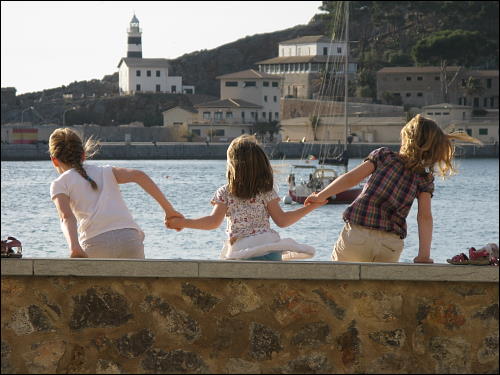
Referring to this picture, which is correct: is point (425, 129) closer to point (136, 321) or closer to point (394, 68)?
point (136, 321)

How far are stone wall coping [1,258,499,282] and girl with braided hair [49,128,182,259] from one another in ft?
1.39

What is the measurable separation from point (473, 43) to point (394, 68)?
24.9 ft

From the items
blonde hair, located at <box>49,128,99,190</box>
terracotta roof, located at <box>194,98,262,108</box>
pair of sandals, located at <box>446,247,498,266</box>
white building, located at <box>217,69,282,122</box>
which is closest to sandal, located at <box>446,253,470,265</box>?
pair of sandals, located at <box>446,247,498,266</box>

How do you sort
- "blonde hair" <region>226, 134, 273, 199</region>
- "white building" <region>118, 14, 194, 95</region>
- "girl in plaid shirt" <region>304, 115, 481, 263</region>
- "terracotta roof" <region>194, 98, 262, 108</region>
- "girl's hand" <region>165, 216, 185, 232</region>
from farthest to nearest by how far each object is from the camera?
"white building" <region>118, 14, 194, 95</region> → "terracotta roof" <region>194, 98, 262, 108</region> → "girl's hand" <region>165, 216, 185, 232</region> → "girl in plaid shirt" <region>304, 115, 481, 263</region> → "blonde hair" <region>226, 134, 273, 199</region>

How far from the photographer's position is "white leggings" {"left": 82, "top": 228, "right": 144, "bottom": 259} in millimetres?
5777

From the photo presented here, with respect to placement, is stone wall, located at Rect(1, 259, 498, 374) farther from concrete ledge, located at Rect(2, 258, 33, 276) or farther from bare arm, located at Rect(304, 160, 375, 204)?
bare arm, located at Rect(304, 160, 375, 204)

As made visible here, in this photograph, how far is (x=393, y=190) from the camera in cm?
578

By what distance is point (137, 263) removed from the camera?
5.30 metres

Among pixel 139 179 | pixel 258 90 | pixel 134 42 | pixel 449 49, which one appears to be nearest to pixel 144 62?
pixel 134 42

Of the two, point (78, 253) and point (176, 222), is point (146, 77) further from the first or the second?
point (78, 253)

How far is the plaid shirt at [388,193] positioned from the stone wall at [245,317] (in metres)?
0.60

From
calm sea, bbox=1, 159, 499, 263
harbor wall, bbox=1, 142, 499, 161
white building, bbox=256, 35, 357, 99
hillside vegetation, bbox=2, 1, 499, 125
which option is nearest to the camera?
calm sea, bbox=1, 159, 499, 263

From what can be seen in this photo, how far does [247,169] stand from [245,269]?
1.98 feet

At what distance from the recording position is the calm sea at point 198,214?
31.4 metres
